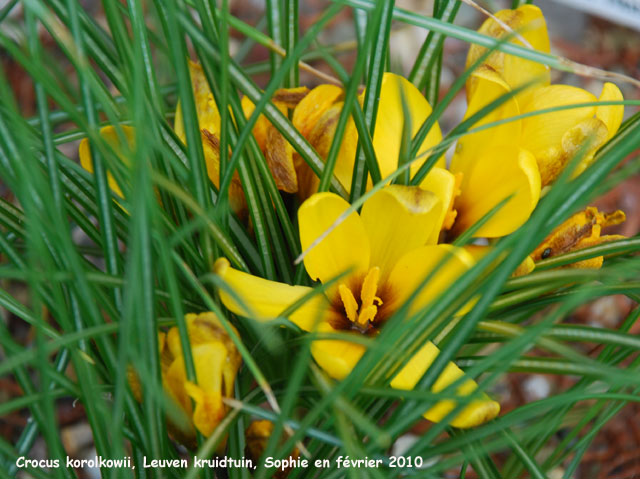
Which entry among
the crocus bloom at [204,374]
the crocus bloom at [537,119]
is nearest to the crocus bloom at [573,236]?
the crocus bloom at [537,119]

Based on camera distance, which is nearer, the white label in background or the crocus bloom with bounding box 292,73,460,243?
the crocus bloom with bounding box 292,73,460,243

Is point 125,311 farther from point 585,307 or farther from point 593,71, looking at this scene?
point 585,307

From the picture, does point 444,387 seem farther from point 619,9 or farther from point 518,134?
point 619,9

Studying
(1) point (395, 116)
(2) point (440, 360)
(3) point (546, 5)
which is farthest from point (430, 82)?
(3) point (546, 5)

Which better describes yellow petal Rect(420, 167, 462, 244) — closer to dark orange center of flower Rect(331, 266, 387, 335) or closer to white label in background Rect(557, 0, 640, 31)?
dark orange center of flower Rect(331, 266, 387, 335)

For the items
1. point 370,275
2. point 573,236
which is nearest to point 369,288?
point 370,275

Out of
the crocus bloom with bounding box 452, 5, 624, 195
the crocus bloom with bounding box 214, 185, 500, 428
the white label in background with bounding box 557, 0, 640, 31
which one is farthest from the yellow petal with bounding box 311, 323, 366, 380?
the white label in background with bounding box 557, 0, 640, 31

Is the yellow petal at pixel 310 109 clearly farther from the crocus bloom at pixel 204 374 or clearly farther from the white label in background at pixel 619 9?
the white label in background at pixel 619 9
